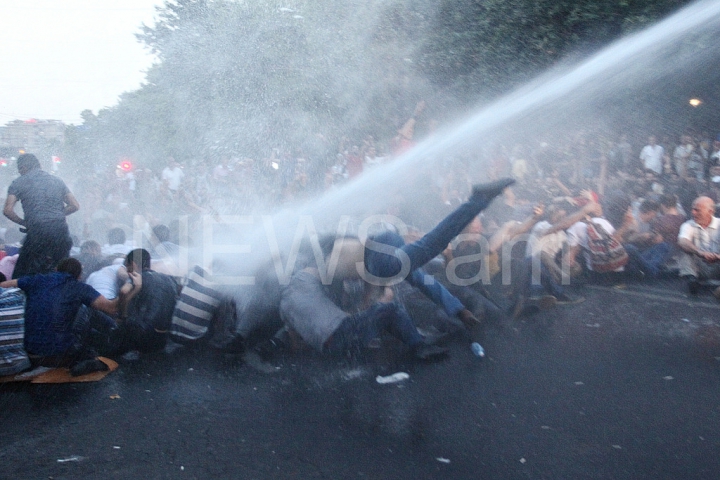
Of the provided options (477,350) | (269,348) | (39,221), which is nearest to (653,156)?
(477,350)

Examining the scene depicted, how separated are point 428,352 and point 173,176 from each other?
403 inches

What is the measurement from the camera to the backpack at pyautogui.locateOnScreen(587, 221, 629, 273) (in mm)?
7449

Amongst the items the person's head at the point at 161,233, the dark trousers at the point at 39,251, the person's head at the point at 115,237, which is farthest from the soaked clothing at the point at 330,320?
the person's head at the point at 115,237

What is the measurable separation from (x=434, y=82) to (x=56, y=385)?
28.3 ft

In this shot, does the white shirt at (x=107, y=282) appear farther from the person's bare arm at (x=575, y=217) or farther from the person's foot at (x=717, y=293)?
the person's foot at (x=717, y=293)

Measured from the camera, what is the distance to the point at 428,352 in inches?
202

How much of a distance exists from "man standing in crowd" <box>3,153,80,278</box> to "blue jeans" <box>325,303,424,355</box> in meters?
3.09

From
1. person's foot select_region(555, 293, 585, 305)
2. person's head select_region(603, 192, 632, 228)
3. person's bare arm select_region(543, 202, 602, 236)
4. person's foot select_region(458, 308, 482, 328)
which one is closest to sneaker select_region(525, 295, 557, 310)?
person's foot select_region(555, 293, 585, 305)

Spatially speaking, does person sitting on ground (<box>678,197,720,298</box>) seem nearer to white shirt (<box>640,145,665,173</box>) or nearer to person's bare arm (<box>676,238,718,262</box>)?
person's bare arm (<box>676,238,718,262</box>)

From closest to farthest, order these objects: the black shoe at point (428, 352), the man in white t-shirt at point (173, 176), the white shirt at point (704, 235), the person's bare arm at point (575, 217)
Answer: the black shoe at point (428, 352), the white shirt at point (704, 235), the person's bare arm at point (575, 217), the man in white t-shirt at point (173, 176)

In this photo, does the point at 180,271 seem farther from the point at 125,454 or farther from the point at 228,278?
the point at 125,454

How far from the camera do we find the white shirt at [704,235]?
695 cm

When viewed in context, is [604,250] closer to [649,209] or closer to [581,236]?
[581,236]

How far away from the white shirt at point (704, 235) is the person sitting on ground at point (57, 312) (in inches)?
230
